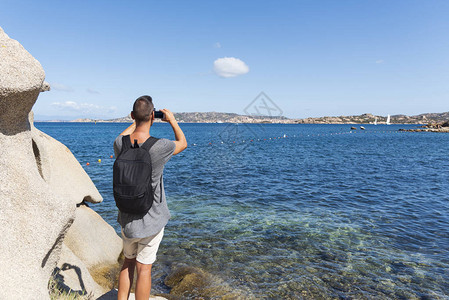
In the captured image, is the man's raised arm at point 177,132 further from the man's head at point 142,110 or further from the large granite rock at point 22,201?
the large granite rock at point 22,201

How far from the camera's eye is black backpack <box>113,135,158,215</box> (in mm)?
3725

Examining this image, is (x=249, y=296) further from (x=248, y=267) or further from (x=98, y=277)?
(x=98, y=277)

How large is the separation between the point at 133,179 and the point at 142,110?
98 centimetres

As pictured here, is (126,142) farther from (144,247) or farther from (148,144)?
(144,247)

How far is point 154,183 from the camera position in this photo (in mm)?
4004

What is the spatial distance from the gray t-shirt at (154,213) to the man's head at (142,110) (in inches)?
15.5

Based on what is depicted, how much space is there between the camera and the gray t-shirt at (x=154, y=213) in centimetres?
394

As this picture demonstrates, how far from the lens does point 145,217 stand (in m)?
3.99

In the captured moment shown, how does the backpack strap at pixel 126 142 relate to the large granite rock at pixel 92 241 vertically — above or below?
above

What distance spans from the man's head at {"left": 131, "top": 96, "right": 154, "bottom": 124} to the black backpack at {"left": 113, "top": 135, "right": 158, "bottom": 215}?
0.37m

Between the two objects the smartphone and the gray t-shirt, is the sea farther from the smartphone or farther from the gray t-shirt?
the smartphone

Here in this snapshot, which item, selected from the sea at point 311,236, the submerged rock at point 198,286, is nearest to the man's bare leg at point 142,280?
the submerged rock at point 198,286

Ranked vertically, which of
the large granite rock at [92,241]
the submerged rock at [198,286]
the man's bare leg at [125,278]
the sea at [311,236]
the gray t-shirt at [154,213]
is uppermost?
the gray t-shirt at [154,213]

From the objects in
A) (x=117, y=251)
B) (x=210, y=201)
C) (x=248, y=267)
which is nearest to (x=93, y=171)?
(x=210, y=201)
